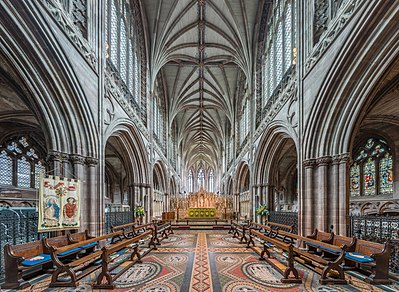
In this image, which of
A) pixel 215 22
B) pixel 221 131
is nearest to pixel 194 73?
pixel 215 22

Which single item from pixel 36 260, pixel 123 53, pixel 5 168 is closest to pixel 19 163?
pixel 5 168

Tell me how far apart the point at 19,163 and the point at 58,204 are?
35.7 feet

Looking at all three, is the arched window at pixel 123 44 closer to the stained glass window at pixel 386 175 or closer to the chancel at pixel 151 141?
the chancel at pixel 151 141

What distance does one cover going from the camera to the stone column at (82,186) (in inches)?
310

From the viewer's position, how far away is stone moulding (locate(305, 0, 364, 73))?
6.36 m

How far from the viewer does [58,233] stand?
7312 millimetres

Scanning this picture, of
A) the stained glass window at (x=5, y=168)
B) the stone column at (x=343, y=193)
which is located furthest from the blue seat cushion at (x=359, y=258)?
the stained glass window at (x=5, y=168)

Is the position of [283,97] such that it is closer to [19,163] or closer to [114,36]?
[114,36]

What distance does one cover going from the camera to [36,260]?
5.15m

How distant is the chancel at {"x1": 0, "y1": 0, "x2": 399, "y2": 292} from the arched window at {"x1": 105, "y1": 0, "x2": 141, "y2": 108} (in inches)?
4.6

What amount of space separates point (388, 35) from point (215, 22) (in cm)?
1443

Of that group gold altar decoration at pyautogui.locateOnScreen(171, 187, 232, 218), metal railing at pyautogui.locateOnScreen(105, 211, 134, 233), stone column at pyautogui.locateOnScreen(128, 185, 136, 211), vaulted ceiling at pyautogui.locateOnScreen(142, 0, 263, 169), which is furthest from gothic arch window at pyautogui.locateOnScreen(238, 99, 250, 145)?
metal railing at pyautogui.locateOnScreen(105, 211, 134, 233)

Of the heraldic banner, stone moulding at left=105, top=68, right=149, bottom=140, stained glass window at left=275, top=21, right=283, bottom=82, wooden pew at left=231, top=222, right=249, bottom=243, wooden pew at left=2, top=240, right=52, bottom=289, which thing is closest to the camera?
wooden pew at left=2, top=240, right=52, bottom=289

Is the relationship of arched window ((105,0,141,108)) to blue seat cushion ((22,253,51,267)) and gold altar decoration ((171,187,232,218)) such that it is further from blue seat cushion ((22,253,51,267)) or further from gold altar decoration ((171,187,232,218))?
gold altar decoration ((171,187,232,218))
